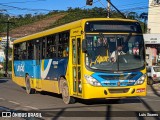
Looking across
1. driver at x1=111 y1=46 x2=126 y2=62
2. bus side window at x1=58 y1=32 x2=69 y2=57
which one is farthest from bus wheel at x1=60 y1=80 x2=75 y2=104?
driver at x1=111 y1=46 x2=126 y2=62

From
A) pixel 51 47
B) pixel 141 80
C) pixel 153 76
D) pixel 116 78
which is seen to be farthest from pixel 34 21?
pixel 116 78

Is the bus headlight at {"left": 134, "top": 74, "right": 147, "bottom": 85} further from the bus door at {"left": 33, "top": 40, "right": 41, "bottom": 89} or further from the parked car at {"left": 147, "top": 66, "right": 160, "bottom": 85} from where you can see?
the parked car at {"left": 147, "top": 66, "right": 160, "bottom": 85}

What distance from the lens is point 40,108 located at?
1446 centimetres

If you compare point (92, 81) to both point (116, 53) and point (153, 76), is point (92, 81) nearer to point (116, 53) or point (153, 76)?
point (116, 53)

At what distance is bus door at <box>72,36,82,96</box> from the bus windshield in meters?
0.55

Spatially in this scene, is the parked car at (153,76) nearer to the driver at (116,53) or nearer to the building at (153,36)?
the building at (153,36)

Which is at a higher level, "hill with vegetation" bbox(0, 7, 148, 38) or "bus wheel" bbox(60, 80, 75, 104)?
"hill with vegetation" bbox(0, 7, 148, 38)

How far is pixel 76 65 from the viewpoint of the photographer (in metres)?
14.8

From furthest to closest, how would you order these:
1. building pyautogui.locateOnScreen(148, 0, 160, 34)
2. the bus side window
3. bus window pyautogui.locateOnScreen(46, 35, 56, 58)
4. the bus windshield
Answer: building pyautogui.locateOnScreen(148, 0, 160, 34) → bus window pyautogui.locateOnScreen(46, 35, 56, 58) → the bus side window → the bus windshield

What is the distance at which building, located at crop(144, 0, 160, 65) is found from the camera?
4500 centimetres

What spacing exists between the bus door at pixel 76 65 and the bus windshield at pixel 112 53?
0.55 metres

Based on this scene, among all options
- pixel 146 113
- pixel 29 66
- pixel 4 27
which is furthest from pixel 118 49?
pixel 4 27

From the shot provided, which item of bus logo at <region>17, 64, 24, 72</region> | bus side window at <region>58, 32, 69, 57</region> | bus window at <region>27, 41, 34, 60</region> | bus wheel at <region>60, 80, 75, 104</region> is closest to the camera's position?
bus wheel at <region>60, 80, 75, 104</region>

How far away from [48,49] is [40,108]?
4.43 m
